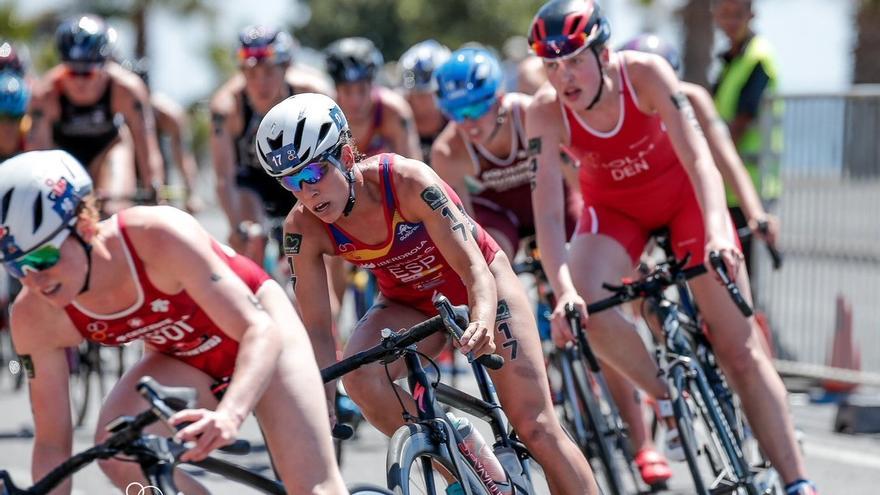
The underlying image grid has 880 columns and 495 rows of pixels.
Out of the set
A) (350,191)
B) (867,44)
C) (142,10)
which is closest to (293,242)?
(350,191)

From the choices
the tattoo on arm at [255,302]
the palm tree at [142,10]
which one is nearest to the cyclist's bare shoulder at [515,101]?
the tattoo on arm at [255,302]

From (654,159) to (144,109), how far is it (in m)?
4.81

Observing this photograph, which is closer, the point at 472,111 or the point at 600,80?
the point at 600,80

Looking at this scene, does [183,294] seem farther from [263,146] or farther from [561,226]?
[561,226]

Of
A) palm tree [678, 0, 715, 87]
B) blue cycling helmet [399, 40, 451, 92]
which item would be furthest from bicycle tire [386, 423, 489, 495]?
palm tree [678, 0, 715, 87]

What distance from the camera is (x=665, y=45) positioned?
29.6 feet

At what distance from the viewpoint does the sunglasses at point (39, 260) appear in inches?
180

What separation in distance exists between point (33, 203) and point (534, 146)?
2857mm

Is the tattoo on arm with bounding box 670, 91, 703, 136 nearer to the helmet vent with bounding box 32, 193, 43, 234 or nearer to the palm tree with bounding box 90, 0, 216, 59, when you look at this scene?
the helmet vent with bounding box 32, 193, 43, 234

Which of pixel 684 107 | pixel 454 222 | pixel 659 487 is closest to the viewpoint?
pixel 454 222

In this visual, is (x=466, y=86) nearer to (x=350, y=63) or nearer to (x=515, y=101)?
(x=515, y=101)

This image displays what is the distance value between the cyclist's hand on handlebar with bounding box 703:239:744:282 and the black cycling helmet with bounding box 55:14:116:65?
536cm

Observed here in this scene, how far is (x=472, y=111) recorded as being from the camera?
26.0 feet

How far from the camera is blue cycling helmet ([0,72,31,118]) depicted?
11.4 metres
